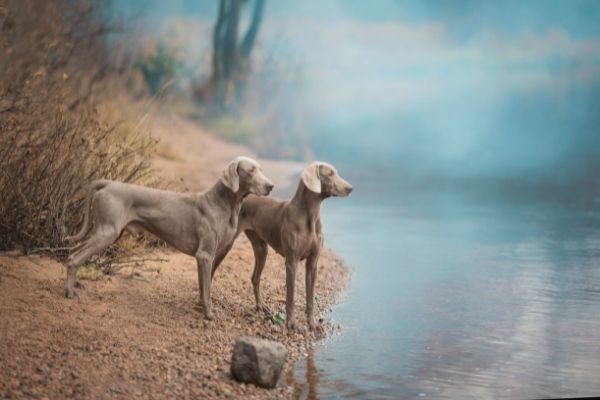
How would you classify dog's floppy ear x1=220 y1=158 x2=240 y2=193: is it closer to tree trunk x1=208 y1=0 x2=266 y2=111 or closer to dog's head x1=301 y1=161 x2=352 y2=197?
dog's head x1=301 y1=161 x2=352 y2=197

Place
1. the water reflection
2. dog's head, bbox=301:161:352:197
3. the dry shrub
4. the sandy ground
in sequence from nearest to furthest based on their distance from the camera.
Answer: the sandy ground < the water reflection < dog's head, bbox=301:161:352:197 < the dry shrub

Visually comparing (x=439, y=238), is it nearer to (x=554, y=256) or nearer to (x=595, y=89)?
(x=554, y=256)

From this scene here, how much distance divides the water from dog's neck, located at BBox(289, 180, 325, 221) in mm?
839

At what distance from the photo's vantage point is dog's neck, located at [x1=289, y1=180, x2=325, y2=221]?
6.26 metres

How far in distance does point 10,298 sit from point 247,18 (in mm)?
12436

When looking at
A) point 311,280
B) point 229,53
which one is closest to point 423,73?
point 229,53

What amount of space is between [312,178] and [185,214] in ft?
2.66

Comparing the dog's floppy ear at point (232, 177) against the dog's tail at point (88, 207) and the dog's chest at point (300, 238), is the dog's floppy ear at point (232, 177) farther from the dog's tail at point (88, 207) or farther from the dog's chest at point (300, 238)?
the dog's tail at point (88, 207)

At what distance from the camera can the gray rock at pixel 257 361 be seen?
5285mm

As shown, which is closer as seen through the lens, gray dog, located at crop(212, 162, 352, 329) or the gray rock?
the gray rock

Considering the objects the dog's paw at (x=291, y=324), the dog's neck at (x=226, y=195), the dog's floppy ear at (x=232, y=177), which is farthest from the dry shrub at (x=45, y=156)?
the dog's paw at (x=291, y=324)

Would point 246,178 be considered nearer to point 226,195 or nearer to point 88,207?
point 226,195

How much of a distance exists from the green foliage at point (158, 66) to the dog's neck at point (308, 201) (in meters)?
10.6

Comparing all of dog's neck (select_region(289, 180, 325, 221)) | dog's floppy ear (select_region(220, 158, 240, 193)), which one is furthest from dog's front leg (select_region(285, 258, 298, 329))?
dog's floppy ear (select_region(220, 158, 240, 193))
